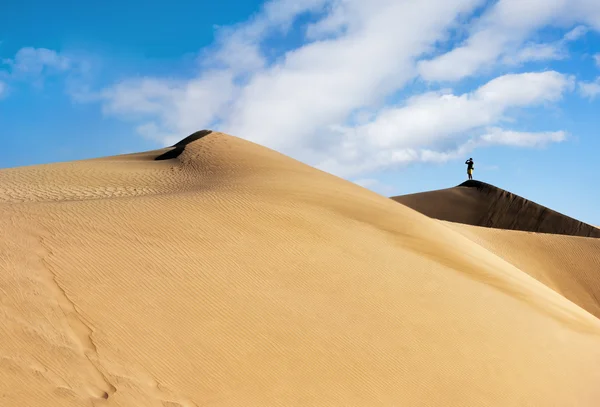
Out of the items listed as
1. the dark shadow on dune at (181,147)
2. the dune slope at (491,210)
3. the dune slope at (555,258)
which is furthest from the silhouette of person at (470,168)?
the dark shadow on dune at (181,147)

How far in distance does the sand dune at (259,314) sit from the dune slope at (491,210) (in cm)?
2284

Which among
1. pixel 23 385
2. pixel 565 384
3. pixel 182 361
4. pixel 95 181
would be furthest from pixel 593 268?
pixel 23 385

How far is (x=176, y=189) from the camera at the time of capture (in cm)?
1054

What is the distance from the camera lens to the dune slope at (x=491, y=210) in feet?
101

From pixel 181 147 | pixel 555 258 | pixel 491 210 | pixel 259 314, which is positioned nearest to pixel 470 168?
pixel 491 210

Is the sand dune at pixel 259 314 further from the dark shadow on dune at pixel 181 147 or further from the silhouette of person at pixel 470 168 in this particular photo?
the silhouette of person at pixel 470 168

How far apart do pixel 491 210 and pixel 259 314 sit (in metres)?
30.9

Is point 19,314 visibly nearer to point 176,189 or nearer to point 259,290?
point 259,290

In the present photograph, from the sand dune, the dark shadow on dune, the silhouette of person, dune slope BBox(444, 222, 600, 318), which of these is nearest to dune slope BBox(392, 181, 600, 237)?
the silhouette of person

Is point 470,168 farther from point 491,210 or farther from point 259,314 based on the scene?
point 259,314

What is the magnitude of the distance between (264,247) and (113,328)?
260 cm

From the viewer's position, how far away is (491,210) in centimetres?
3419

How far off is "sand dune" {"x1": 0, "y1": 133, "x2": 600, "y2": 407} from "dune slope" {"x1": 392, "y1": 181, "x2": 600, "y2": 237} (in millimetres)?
22838

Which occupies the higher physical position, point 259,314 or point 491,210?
point 491,210
